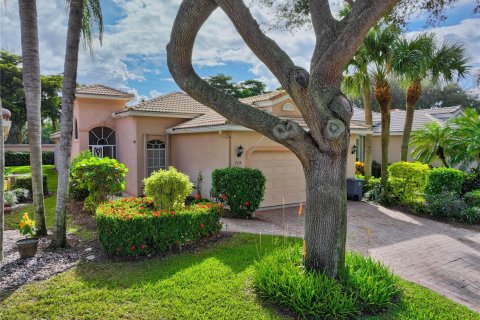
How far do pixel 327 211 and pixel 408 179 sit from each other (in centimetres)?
996

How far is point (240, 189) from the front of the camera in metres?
10.4

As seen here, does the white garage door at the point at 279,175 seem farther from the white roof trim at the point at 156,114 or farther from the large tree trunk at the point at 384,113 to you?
the white roof trim at the point at 156,114

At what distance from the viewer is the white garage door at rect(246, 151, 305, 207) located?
41.9 feet

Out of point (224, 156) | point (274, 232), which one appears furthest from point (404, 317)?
point (224, 156)

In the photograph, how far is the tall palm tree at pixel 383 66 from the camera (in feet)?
43.5

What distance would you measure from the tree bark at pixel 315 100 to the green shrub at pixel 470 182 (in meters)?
11.5

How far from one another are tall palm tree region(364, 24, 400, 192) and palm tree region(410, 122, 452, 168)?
11.5 ft

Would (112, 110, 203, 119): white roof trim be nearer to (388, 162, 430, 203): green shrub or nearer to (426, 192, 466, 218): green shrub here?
(388, 162, 430, 203): green shrub

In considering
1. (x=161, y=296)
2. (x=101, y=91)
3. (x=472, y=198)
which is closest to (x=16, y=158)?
(x=101, y=91)

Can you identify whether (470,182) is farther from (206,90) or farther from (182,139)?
(206,90)

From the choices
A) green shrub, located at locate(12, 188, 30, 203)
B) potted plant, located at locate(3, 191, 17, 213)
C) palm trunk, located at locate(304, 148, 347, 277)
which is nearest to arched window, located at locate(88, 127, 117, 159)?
green shrub, located at locate(12, 188, 30, 203)

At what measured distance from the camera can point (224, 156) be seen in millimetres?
12211

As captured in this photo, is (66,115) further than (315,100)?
Yes

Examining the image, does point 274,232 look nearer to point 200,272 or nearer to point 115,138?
point 200,272
